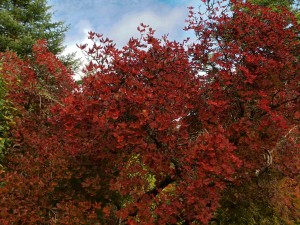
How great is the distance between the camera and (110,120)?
199 inches

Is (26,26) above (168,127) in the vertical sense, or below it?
above

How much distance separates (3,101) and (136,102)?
3.66m

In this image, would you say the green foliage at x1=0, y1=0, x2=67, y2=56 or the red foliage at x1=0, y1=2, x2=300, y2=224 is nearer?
the red foliage at x1=0, y1=2, x2=300, y2=224

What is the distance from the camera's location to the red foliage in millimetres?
4750

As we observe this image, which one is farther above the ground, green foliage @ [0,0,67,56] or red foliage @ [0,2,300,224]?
green foliage @ [0,0,67,56]

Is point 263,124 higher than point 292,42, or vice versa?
point 292,42

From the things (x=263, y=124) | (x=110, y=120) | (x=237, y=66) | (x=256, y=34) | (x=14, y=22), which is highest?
(x=14, y=22)

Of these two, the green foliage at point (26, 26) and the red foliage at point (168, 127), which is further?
the green foliage at point (26, 26)

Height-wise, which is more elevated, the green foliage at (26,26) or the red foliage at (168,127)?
the green foliage at (26,26)

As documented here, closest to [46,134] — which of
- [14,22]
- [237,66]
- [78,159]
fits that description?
[78,159]

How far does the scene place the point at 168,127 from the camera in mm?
4840

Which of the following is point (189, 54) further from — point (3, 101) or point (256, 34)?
point (3, 101)

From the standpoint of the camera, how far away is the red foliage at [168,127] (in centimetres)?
475

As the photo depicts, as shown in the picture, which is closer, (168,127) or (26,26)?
(168,127)
